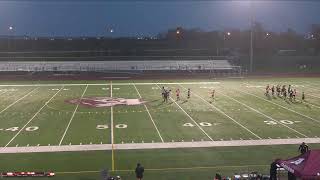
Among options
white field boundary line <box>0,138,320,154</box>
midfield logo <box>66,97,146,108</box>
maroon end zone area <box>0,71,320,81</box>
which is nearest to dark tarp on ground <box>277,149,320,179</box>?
white field boundary line <box>0,138,320,154</box>

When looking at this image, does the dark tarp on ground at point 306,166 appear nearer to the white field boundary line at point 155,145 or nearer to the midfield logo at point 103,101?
the white field boundary line at point 155,145

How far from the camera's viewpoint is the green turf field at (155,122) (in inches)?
788

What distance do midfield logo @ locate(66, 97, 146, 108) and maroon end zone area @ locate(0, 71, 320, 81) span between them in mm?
20202

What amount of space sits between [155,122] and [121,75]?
1379 inches

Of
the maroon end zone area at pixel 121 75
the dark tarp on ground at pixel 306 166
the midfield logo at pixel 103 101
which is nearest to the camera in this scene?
the dark tarp on ground at pixel 306 166

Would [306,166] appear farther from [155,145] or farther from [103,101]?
[103,101]

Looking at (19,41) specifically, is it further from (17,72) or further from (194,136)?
(194,136)

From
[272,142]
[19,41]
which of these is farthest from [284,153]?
[19,41]

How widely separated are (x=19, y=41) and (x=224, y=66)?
5306 cm

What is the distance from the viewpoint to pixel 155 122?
2736cm

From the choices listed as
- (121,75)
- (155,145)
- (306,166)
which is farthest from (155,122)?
(121,75)

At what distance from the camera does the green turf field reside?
20027mm

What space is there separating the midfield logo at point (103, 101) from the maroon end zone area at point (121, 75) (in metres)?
20.2

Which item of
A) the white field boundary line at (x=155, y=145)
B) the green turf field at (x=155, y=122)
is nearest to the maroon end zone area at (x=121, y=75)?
the green turf field at (x=155, y=122)
